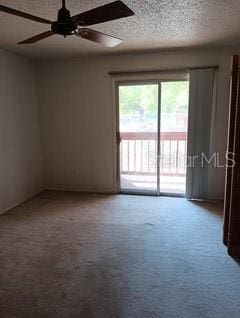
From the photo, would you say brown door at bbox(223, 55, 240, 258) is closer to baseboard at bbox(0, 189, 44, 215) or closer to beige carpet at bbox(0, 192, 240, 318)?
beige carpet at bbox(0, 192, 240, 318)

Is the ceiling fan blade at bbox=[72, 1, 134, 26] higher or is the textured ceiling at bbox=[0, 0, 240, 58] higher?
the textured ceiling at bbox=[0, 0, 240, 58]

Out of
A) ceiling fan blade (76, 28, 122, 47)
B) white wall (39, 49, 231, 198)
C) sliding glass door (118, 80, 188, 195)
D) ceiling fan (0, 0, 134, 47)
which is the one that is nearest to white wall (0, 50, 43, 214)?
white wall (39, 49, 231, 198)

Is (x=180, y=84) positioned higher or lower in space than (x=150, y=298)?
higher

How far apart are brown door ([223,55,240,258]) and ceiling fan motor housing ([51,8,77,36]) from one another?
160 cm

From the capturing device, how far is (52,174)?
493 cm

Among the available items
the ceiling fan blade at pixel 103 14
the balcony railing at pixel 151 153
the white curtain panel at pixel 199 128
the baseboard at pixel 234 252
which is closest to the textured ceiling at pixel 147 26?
the white curtain panel at pixel 199 128

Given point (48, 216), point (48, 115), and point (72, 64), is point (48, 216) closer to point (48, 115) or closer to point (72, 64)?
point (48, 115)

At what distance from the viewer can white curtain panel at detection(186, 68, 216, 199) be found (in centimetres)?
391

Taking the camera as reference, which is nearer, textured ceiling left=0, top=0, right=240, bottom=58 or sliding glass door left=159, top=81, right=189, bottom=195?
textured ceiling left=0, top=0, right=240, bottom=58

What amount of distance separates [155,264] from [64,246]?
1018 mm

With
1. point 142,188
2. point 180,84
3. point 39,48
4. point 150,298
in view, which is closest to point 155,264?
point 150,298

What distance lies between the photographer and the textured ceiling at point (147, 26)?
7.39ft

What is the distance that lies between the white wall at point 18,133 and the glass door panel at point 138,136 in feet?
5.12

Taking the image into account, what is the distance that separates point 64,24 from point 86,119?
2.92m
